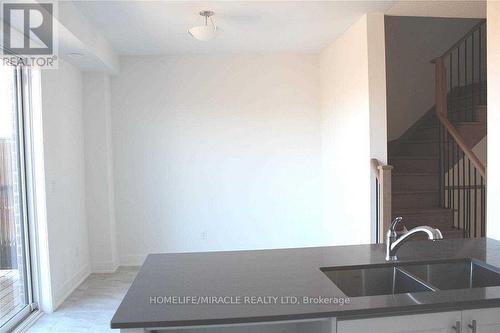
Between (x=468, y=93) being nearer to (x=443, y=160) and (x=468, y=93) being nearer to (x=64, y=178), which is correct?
(x=443, y=160)

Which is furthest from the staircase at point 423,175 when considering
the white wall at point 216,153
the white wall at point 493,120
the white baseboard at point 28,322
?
the white baseboard at point 28,322

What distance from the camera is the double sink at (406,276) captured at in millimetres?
1807

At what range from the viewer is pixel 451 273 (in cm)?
191

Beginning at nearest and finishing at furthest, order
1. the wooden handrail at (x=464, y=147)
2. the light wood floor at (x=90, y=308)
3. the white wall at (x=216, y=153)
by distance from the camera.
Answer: the light wood floor at (x=90, y=308), the wooden handrail at (x=464, y=147), the white wall at (x=216, y=153)

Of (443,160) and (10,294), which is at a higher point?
(443,160)

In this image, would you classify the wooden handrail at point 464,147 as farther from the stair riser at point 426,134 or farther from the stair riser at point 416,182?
the stair riser at point 426,134

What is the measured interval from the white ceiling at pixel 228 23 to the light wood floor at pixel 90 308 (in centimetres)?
270

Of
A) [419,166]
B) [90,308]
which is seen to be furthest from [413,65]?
[90,308]

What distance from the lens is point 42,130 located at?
349cm

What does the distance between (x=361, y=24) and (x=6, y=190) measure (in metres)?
3.56

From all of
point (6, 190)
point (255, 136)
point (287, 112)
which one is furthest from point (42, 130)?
point (287, 112)

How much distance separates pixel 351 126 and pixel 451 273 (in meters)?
2.37

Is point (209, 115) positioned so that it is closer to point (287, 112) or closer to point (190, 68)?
point (190, 68)

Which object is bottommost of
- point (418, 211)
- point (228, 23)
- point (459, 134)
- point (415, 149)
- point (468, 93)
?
point (418, 211)
